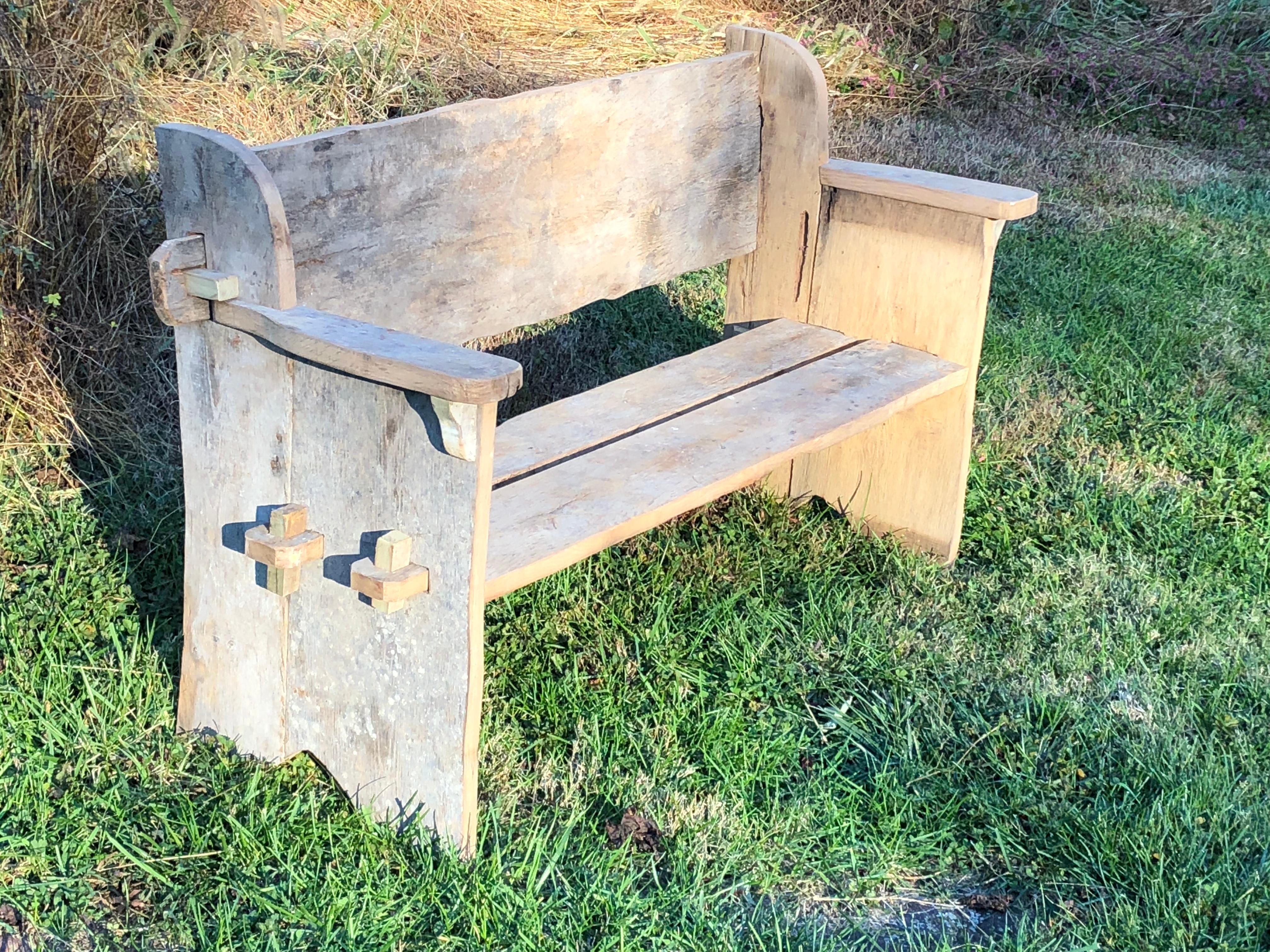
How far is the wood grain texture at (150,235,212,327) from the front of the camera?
2.20 m

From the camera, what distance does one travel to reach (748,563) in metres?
3.30

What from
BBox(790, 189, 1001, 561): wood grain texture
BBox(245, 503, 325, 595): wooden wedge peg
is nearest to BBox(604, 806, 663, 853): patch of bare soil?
BBox(245, 503, 325, 595): wooden wedge peg

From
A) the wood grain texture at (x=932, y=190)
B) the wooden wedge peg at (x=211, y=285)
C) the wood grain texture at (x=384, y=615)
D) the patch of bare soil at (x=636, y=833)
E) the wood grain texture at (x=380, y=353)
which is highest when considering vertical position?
the wood grain texture at (x=932, y=190)

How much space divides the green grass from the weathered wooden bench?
0.55 feet

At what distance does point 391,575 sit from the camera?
2.12m

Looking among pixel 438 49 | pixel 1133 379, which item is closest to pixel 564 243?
pixel 1133 379

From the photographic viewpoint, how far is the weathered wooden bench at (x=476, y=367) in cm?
216

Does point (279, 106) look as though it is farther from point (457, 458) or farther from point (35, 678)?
point (457, 458)

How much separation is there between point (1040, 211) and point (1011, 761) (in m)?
3.70

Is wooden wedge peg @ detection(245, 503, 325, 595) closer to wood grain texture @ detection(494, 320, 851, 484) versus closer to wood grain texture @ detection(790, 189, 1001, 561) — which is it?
wood grain texture @ detection(494, 320, 851, 484)

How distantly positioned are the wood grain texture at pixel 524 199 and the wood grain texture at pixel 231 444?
0.13 meters

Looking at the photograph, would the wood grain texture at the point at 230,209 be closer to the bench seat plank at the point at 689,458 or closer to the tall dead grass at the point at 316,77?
the bench seat plank at the point at 689,458

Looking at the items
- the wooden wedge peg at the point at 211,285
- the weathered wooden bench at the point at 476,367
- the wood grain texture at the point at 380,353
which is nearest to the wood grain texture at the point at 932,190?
the weathered wooden bench at the point at 476,367

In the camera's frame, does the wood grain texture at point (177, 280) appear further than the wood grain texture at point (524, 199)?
No
